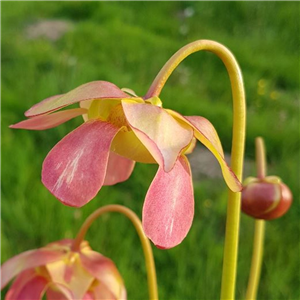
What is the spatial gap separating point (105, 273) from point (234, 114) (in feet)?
0.76

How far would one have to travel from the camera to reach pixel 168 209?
0.45 m

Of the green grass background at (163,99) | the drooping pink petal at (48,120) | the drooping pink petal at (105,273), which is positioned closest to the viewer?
the drooping pink petal at (48,120)

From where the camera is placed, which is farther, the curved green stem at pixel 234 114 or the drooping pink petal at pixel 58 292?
the drooping pink petal at pixel 58 292

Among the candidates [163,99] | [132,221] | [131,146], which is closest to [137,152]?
[131,146]

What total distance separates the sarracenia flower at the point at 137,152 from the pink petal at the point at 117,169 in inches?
3.0

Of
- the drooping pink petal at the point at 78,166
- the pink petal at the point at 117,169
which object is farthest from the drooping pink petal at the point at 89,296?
the drooping pink petal at the point at 78,166

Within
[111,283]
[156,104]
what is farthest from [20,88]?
[156,104]

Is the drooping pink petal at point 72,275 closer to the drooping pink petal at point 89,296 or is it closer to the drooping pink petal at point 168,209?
the drooping pink petal at point 89,296

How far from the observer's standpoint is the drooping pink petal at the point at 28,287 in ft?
2.23

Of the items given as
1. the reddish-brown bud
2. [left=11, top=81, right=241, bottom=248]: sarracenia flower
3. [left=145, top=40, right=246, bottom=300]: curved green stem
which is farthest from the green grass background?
[left=11, top=81, right=241, bottom=248]: sarracenia flower

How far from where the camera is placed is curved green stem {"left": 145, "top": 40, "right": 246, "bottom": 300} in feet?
1.69

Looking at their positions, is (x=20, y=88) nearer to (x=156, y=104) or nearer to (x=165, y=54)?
(x=165, y=54)

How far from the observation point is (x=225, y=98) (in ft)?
8.32

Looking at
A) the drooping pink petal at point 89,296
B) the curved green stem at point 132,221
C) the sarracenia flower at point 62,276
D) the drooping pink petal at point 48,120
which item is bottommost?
the drooping pink petal at point 89,296
